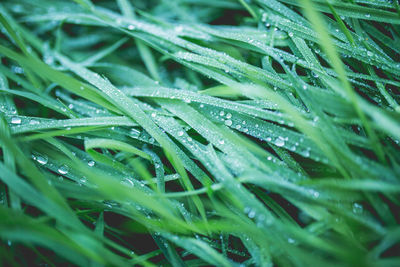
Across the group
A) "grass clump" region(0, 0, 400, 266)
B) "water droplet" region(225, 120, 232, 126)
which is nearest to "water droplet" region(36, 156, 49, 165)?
"grass clump" region(0, 0, 400, 266)

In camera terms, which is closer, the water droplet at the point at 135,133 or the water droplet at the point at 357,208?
the water droplet at the point at 357,208

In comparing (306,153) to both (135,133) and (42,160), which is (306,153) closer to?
(135,133)

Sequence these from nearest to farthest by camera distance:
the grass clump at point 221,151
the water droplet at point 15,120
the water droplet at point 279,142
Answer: the grass clump at point 221,151, the water droplet at point 279,142, the water droplet at point 15,120

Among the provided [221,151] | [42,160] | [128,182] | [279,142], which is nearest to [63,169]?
[42,160]

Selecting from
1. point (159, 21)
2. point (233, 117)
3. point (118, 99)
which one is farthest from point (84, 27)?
point (233, 117)

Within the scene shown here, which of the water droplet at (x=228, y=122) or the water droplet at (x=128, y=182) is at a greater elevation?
the water droplet at (x=228, y=122)

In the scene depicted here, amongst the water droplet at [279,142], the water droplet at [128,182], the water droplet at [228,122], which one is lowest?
the water droplet at [128,182]

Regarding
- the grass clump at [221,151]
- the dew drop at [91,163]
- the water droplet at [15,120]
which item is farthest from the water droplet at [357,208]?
the water droplet at [15,120]

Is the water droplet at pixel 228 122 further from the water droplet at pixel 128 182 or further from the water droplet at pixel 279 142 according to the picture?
the water droplet at pixel 128 182

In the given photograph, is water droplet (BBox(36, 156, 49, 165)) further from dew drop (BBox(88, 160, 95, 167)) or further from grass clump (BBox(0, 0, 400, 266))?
dew drop (BBox(88, 160, 95, 167))
